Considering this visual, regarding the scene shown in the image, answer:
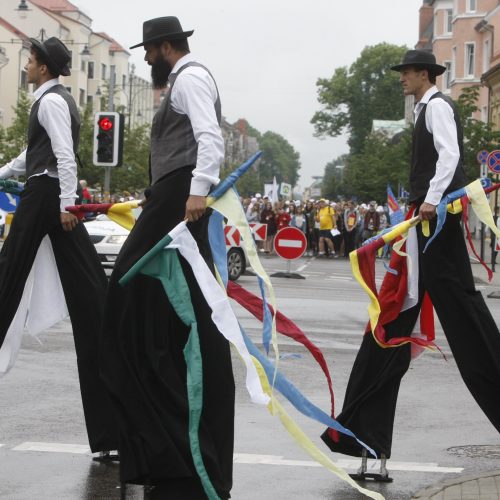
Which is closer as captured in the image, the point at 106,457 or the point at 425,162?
the point at 106,457

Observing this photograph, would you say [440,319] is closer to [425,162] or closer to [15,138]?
[425,162]

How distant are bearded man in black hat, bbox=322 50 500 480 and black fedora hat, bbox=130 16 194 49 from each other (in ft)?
5.08

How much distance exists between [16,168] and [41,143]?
1.34ft

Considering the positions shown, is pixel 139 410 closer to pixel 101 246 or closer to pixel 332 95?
pixel 101 246

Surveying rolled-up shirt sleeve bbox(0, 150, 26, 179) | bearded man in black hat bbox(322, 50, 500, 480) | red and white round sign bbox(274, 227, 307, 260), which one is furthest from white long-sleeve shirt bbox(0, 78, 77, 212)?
red and white round sign bbox(274, 227, 307, 260)

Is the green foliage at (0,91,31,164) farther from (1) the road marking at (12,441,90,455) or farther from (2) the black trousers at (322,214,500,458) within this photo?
(2) the black trousers at (322,214,500,458)

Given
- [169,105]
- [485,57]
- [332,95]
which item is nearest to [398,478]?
[169,105]

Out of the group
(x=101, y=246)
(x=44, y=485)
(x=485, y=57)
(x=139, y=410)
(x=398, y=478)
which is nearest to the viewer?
(x=139, y=410)

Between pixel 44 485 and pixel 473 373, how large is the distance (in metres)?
2.15

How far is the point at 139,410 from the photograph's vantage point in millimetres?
5191

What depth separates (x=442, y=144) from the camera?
635 centimetres

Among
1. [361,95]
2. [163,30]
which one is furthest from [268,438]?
[361,95]

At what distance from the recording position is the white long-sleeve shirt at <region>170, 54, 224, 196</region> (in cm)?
517

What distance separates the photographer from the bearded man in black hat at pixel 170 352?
16.9ft
